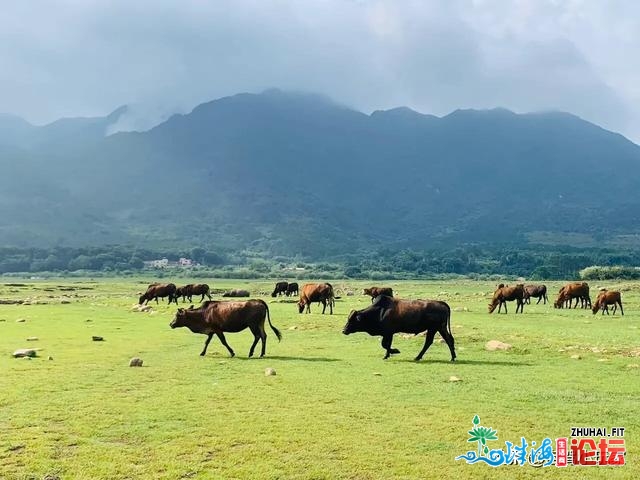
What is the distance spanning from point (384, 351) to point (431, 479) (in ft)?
36.8

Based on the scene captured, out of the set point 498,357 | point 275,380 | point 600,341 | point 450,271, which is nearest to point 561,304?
point 600,341

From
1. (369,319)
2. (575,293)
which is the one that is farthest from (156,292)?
(369,319)

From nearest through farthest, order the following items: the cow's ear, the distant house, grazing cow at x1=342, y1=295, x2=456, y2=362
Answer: grazing cow at x1=342, y1=295, x2=456, y2=362 → the cow's ear → the distant house

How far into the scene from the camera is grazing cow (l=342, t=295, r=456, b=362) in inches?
701

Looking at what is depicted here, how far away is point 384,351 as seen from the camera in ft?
64.1

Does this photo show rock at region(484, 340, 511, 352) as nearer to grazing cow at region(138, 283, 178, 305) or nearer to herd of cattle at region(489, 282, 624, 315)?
herd of cattle at region(489, 282, 624, 315)

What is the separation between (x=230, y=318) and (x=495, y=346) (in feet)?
29.7

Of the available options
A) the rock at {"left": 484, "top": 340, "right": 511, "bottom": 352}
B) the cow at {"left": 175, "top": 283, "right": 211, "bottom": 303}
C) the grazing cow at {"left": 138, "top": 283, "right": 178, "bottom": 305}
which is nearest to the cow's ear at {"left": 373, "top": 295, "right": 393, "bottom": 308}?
the rock at {"left": 484, "top": 340, "right": 511, "bottom": 352}

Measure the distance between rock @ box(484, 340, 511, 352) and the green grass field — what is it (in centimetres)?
22

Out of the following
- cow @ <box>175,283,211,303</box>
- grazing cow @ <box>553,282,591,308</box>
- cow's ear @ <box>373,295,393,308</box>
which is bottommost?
cow @ <box>175,283,211,303</box>

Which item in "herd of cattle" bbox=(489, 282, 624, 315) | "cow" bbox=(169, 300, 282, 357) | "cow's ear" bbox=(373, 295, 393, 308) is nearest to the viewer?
"cow's ear" bbox=(373, 295, 393, 308)

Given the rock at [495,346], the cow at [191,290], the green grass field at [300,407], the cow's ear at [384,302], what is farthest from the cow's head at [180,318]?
the cow at [191,290]

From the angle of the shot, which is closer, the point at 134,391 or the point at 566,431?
the point at 566,431

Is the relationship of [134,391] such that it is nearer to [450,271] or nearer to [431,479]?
[431,479]
